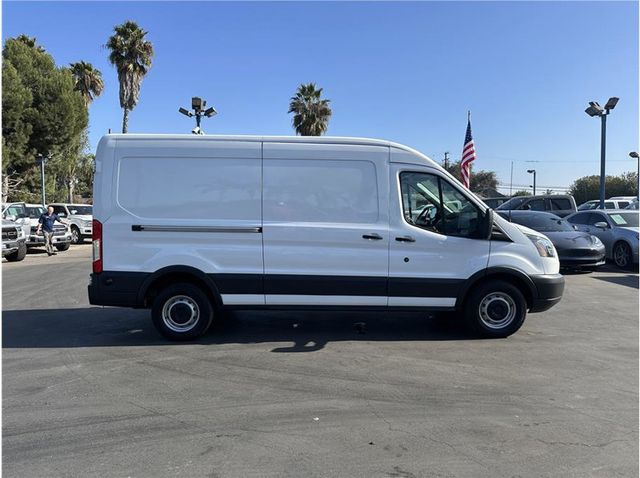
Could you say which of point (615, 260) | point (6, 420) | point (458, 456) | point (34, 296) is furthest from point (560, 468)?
point (615, 260)

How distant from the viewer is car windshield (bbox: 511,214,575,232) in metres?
12.8

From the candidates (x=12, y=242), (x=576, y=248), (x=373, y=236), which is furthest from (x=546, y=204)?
(x=12, y=242)

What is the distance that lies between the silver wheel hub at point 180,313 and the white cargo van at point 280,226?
3 centimetres

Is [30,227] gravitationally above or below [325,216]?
below

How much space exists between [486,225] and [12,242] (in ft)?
48.1

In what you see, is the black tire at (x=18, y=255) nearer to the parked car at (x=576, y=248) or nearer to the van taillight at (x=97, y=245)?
the van taillight at (x=97, y=245)

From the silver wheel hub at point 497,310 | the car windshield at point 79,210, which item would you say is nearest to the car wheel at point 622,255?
the silver wheel hub at point 497,310

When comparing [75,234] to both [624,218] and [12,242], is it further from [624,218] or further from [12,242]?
[624,218]

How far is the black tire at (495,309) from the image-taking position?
20.5 ft

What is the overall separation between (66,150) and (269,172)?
3480 centimetres

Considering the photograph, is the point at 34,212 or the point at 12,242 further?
the point at 34,212

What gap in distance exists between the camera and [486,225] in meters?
6.13

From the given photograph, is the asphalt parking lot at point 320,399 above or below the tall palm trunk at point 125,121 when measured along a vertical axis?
below

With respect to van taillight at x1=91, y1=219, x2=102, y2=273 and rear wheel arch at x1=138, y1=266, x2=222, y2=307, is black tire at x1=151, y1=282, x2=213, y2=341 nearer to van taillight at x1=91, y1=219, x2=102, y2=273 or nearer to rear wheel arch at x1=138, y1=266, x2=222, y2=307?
rear wheel arch at x1=138, y1=266, x2=222, y2=307
